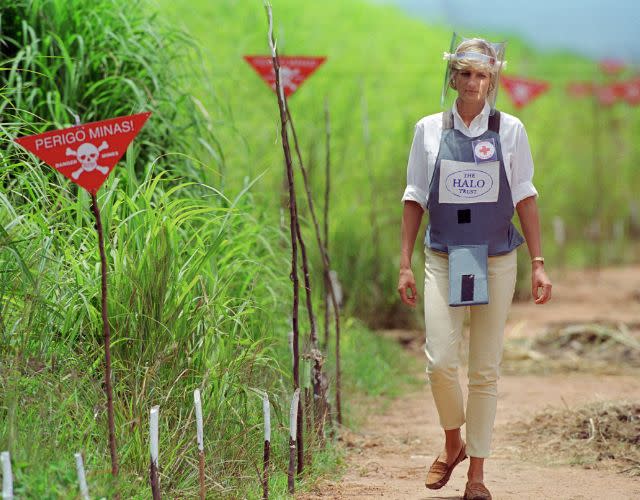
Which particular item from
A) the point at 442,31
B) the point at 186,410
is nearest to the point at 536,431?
the point at 186,410

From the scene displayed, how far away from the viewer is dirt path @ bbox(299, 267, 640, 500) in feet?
13.5

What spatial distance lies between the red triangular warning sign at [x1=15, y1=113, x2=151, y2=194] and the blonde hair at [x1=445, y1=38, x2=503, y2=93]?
1.21 meters

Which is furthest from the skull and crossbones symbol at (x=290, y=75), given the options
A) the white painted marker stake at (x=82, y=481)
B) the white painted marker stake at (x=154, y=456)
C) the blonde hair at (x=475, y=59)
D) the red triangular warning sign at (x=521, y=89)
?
the red triangular warning sign at (x=521, y=89)

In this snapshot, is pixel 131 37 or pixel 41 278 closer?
pixel 41 278

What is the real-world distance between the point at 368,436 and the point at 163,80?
1.94m

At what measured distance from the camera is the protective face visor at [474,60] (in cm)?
388

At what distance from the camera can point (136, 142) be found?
525cm

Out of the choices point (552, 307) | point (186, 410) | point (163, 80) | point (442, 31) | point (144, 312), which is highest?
point (442, 31)

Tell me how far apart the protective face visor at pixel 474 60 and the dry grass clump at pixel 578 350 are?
346 cm

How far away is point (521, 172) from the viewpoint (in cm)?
391

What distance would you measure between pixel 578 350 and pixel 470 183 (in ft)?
13.8

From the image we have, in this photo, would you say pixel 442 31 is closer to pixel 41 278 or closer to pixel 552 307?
pixel 552 307

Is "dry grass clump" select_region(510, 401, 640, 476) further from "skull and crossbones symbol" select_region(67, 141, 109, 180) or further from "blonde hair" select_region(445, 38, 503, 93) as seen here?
"skull and crossbones symbol" select_region(67, 141, 109, 180)

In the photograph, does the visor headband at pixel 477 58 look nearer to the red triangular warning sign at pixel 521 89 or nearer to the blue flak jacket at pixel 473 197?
the blue flak jacket at pixel 473 197
